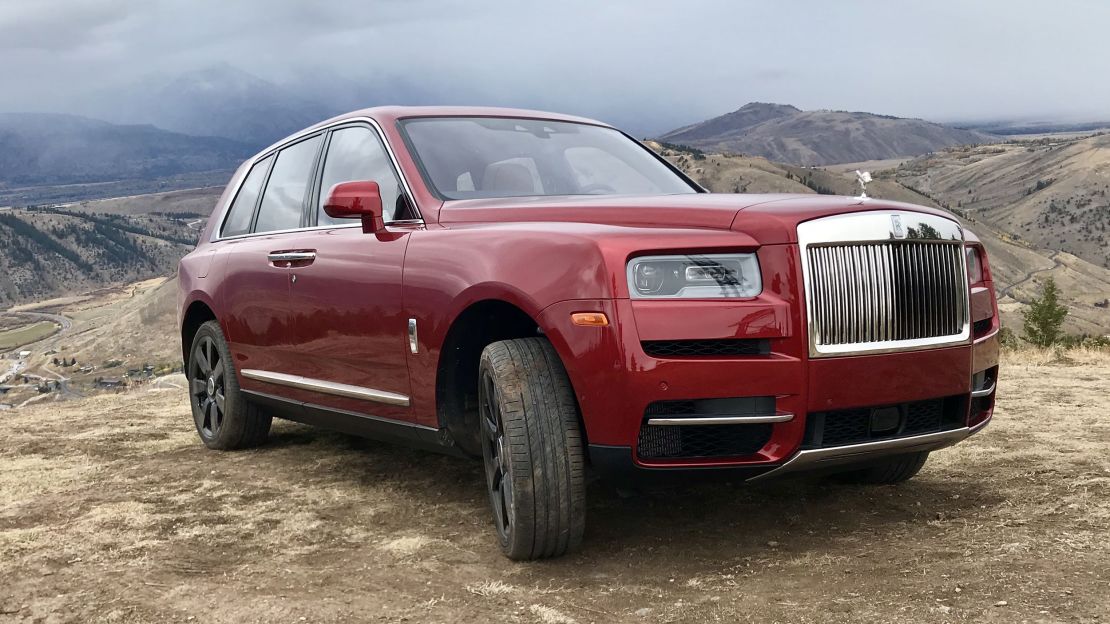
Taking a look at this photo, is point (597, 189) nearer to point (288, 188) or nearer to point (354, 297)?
point (354, 297)

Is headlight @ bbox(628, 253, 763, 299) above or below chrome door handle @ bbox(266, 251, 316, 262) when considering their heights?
above

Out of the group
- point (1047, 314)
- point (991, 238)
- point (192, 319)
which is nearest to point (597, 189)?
point (192, 319)

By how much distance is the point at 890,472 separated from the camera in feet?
15.3

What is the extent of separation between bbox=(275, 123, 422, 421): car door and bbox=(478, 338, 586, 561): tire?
0.81 meters

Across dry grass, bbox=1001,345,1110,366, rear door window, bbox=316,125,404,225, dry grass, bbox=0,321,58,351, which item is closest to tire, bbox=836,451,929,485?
rear door window, bbox=316,125,404,225

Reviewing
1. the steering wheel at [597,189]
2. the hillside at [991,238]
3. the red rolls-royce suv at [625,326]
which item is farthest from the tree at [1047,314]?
the hillside at [991,238]

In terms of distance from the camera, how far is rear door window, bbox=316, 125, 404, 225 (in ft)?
15.1

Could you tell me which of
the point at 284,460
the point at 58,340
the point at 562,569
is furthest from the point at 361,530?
the point at 58,340

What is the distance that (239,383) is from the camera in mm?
5867

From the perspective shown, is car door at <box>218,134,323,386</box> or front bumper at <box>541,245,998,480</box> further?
car door at <box>218,134,323,386</box>

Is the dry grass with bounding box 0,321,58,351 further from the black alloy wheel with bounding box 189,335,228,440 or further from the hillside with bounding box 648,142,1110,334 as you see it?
the black alloy wheel with bounding box 189,335,228,440

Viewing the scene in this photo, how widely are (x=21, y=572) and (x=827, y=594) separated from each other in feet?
9.82

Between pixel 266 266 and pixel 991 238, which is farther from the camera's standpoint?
pixel 991 238

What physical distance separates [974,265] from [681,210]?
4.27 ft
